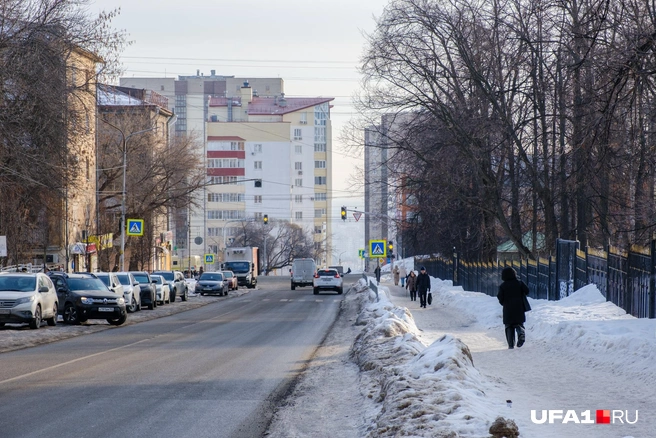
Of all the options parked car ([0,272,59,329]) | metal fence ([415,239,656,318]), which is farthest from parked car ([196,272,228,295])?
parked car ([0,272,59,329])

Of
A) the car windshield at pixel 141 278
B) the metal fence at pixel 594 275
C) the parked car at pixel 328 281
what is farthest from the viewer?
the parked car at pixel 328 281

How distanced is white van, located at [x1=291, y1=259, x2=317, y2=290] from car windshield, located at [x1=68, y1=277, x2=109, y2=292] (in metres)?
38.8

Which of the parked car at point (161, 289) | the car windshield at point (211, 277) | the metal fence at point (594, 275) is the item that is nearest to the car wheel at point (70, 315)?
the parked car at point (161, 289)

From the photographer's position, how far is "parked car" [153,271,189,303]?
161 ft

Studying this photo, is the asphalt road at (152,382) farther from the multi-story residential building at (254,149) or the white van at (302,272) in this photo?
the multi-story residential building at (254,149)

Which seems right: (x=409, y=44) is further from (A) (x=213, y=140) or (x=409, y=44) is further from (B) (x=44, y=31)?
(A) (x=213, y=140)

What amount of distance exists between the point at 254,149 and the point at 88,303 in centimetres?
13610

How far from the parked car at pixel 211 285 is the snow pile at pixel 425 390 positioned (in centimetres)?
4173

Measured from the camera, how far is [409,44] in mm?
37312

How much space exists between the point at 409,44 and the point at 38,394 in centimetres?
2759

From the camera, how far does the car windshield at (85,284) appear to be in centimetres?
3062

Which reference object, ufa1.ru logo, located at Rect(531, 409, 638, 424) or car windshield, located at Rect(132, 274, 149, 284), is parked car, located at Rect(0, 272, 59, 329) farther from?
ufa1.ru logo, located at Rect(531, 409, 638, 424)

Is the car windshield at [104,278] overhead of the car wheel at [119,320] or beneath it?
overhead

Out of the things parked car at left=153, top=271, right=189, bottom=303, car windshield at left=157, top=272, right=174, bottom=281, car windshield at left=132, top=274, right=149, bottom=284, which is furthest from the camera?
car windshield at left=157, top=272, right=174, bottom=281
